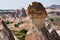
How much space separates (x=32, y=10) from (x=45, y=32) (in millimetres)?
818

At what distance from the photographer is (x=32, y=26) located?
5898mm

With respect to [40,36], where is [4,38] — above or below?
above

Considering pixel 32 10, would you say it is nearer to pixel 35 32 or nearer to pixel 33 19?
pixel 33 19

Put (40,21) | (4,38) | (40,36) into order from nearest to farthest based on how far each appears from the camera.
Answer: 1. (4,38)
2. (40,36)
3. (40,21)

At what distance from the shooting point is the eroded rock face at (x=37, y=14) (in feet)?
19.6

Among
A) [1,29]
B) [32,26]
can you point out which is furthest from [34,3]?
[1,29]

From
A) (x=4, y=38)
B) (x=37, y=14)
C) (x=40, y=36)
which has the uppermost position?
(x=4, y=38)

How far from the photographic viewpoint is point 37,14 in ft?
19.9

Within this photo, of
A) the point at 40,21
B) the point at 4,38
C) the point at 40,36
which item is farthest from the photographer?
the point at 40,21

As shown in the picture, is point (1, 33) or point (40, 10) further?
point (40, 10)

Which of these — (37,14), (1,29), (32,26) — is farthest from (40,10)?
(1,29)

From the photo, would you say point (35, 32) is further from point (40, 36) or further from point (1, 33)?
point (1, 33)

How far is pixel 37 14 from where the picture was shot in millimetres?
6066

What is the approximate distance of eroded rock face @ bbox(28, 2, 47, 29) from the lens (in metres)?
5.96
